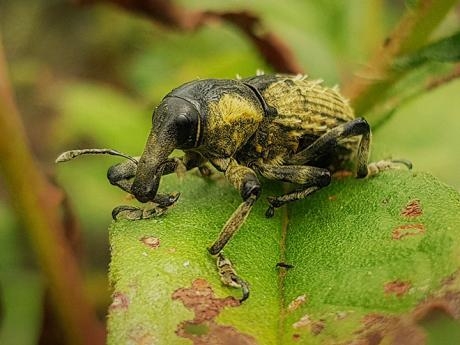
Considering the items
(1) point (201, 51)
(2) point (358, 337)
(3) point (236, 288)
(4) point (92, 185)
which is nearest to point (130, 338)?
(3) point (236, 288)

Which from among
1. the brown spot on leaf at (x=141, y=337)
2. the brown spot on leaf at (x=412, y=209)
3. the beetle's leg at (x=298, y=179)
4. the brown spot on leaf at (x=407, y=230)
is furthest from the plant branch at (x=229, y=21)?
the brown spot on leaf at (x=141, y=337)

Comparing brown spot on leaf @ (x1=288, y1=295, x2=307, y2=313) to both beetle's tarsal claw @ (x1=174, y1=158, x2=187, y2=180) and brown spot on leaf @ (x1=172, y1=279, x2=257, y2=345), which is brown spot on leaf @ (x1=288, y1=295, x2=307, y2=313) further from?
beetle's tarsal claw @ (x1=174, y1=158, x2=187, y2=180)

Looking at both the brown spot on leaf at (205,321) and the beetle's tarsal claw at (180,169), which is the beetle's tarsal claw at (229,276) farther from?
the beetle's tarsal claw at (180,169)

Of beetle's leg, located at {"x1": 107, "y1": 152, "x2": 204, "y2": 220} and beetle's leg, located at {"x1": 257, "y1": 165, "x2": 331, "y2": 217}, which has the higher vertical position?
beetle's leg, located at {"x1": 257, "y1": 165, "x2": 331, "y2": 217}

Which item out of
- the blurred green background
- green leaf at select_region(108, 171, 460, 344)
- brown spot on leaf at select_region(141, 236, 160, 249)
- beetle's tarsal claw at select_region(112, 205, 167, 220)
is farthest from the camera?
the blurred green background

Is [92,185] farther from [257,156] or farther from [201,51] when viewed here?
[257,156]

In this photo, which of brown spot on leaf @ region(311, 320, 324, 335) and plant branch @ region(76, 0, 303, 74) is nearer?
brown spot on leaf @ region(311, 320, 324, 335)

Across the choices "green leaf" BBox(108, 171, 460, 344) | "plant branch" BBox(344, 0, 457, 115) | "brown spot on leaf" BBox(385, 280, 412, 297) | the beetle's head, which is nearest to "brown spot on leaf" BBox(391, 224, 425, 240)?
"green leaf" BBox(108, 171, 460, 344)
